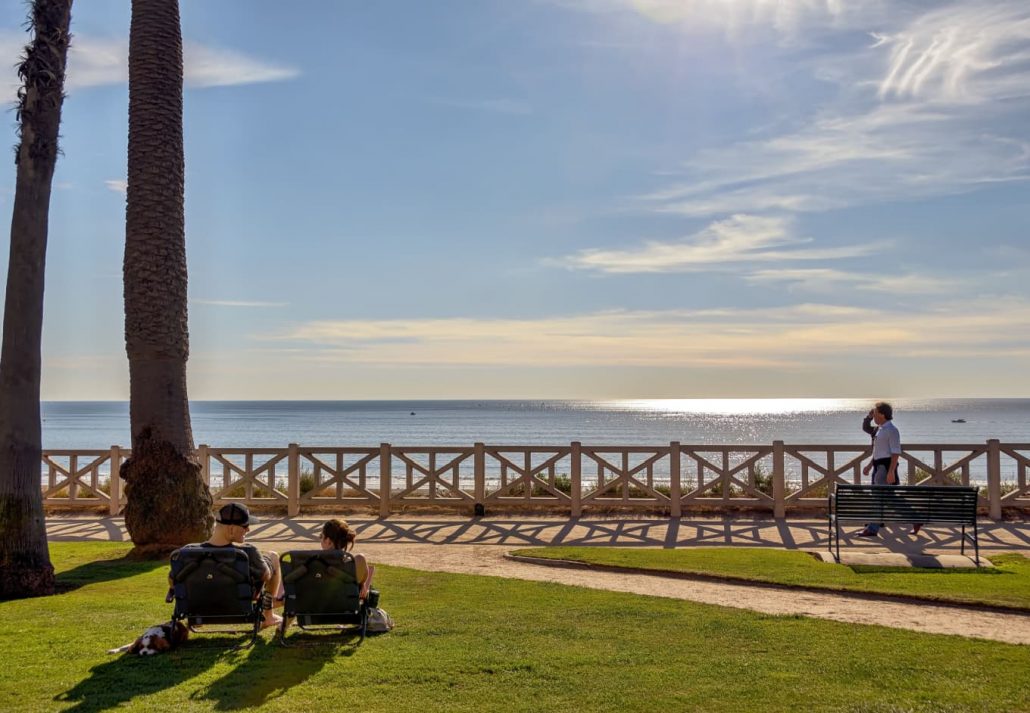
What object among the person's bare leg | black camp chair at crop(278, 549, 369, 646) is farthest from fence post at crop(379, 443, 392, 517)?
black camp chair at crop(278, 549, 369, 646)

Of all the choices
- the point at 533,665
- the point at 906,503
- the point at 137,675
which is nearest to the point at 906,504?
the point at 906,503

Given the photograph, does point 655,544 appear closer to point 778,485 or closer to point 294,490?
point 778,485

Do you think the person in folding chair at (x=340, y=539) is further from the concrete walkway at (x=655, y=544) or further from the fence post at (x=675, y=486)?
the fence post at (x=675, y=486)

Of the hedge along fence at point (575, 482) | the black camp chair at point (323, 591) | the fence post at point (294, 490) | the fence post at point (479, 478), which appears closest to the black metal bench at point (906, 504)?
the hedge along fence at point (575, 482)

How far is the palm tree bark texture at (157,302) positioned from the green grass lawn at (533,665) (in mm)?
3745

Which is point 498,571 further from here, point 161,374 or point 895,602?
point 161,374

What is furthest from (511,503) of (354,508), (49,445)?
(49,445)

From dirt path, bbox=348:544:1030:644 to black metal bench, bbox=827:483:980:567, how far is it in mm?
2481

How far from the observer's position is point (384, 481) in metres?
18.1

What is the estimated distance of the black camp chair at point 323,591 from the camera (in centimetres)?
769

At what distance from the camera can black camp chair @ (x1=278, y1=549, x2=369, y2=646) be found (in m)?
7.69

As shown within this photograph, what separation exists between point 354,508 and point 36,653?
1080 cm

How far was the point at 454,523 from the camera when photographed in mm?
16609

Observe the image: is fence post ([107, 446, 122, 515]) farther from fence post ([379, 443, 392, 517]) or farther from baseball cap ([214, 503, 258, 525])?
baseball cap ([214, 503, 258, 525])
